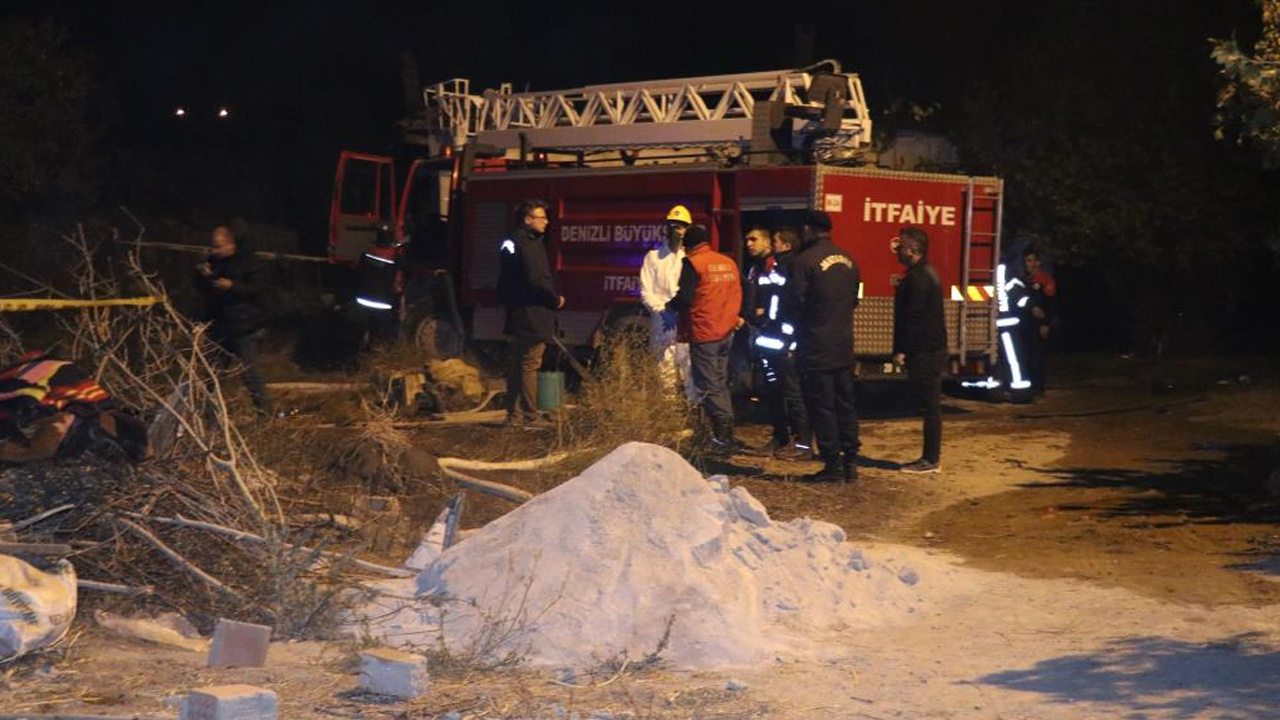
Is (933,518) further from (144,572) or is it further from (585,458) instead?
(144,572)

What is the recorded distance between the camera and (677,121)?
57.0 feet

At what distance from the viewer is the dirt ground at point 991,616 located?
6.23m

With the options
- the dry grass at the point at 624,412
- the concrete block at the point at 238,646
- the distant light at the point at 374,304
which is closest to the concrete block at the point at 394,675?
the concrete block at the point at 238,646

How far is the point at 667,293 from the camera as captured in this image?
43.9 ft

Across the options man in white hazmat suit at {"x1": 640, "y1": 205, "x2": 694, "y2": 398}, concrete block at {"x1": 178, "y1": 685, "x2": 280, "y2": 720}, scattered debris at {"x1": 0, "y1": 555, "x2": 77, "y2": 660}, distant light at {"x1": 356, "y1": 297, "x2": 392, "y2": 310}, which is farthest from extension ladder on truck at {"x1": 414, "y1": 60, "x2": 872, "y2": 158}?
concrete block at {"x1": 178, "y1": 685, "x2": 280, "y2": 720}

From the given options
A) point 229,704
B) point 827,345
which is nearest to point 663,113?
point 827,345

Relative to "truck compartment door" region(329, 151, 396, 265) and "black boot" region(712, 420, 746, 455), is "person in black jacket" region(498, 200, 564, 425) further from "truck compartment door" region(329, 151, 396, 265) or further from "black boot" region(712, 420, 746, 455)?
"truck compartment door" region(329, 151, 396, 265)

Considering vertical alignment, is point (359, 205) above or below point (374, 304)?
above

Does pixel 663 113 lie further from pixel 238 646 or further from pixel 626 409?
pixel 238 646

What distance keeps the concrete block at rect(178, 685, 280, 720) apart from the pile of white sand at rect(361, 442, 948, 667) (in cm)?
112

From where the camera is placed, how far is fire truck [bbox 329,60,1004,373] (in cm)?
1505

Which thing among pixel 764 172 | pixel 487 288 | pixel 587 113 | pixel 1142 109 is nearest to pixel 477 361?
pixel 487 288

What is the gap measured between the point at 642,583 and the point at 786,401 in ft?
19.4

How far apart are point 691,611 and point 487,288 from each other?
11211mm
